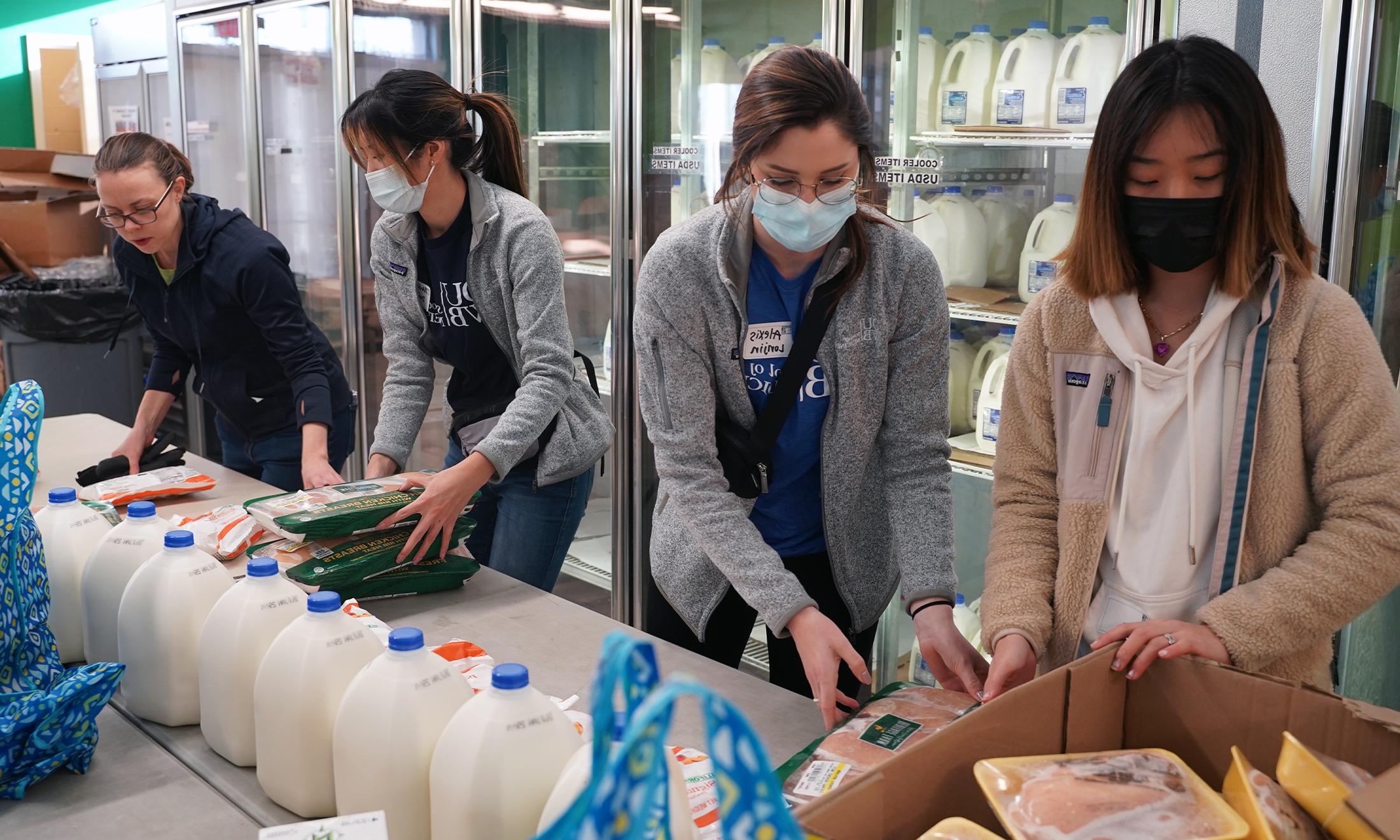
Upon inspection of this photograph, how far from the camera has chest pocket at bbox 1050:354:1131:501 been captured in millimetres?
1445

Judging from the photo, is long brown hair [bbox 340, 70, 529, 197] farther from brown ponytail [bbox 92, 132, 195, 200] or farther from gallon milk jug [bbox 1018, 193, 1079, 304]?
gallon milk jug [bbox 1018, 193, 1079, 304]

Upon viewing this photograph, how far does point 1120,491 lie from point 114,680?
127cm

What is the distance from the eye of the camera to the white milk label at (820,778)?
1164 millimetres

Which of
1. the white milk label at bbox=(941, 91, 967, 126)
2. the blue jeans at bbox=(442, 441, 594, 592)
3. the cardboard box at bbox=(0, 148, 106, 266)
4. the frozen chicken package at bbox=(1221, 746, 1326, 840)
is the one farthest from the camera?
the cardboard box at bbox=(0, 148, 106, 266)

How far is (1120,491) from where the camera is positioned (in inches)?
57.2

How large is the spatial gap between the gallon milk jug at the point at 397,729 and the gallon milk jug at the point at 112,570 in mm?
558

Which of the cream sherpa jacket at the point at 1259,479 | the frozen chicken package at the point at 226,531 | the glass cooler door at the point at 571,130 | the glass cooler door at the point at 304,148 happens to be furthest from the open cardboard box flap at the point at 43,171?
the cream sherpa jacket at the point at 1259,479

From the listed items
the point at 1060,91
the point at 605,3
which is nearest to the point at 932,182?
the point at 1060,91

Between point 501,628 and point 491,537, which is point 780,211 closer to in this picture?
point 501,628

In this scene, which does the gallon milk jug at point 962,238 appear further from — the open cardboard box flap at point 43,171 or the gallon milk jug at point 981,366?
the open cardboard box flap at point 43,171

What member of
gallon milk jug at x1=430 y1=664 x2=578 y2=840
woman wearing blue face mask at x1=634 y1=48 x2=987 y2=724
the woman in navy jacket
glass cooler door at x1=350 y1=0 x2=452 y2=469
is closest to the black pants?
woman wearing blue face mask at x1=634 y1=48 x2=987 y2=724

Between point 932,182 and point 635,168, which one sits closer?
point 932,182

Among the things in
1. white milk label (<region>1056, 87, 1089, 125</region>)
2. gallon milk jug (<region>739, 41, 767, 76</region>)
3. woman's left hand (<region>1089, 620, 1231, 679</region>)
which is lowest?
woman's left hand (<region>1089, 620, 1231, 679</region>)

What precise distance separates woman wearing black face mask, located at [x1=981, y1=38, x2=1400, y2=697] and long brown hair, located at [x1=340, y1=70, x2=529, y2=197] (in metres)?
1.26
